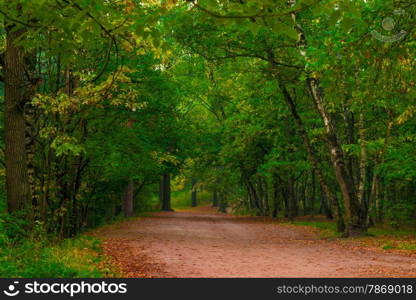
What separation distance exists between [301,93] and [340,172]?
9.99 meters

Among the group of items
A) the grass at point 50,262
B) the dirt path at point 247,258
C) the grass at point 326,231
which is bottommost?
the grass at point 326,231

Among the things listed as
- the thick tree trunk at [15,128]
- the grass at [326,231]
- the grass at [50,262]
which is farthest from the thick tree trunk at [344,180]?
Answer: the thick tree trunk at [15,128]

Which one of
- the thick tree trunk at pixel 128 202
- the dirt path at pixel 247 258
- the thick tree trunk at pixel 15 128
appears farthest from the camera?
the thick tree trunk at pixel 128 202

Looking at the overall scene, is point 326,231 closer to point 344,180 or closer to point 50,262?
point 344,180

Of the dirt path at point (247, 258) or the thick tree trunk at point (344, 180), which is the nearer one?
the dirt path at point (247, 258)

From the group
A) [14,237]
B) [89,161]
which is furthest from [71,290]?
[89,161]

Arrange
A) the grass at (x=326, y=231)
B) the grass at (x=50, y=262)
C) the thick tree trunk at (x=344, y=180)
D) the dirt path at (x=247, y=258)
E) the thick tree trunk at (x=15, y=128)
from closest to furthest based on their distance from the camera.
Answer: the grass at (x=50, y=262) → the dirt path at (x=247, y=258) → the thick tree trunk at (x=15, y=128) → the thick tree trunk at (x=344, y=180) → the grass at (x=326, y=231)

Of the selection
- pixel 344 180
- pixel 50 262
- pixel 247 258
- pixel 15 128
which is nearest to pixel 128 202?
pixel 344 180

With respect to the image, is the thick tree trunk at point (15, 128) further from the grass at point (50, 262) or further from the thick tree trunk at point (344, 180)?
the thick tree trunk at point (344, 180)

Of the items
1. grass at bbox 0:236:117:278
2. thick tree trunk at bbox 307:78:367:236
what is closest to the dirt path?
grass at bbox 0:236:117:278

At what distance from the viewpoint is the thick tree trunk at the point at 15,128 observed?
1144 centimetres

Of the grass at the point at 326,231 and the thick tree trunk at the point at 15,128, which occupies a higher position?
the thick tree trunk at the point at 15,128

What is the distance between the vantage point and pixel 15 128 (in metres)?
11.5

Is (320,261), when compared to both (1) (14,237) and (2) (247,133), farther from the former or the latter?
(2) (247,133)
